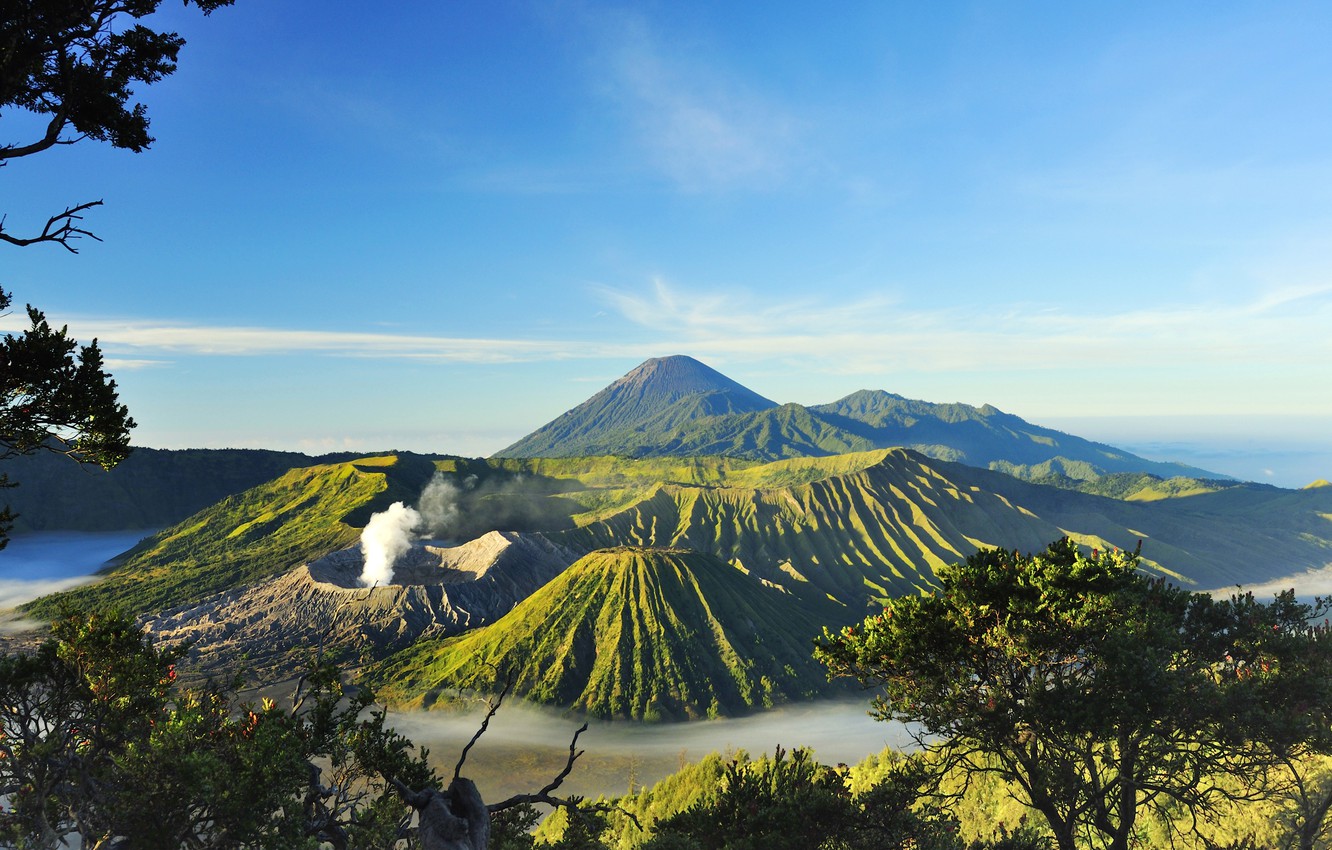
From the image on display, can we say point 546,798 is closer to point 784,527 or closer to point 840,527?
point 784,527

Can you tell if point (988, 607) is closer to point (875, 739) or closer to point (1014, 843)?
point (1014, 843)

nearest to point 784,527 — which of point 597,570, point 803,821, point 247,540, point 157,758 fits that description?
point 597,570

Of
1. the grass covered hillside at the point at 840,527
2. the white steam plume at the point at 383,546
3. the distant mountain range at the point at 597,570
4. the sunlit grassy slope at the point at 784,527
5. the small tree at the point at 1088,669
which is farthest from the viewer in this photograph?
the grass covered hillside at the point at 840,527

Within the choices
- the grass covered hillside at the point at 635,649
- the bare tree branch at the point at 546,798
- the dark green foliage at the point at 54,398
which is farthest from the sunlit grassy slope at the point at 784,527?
the dark green foliage at the point at 54,398

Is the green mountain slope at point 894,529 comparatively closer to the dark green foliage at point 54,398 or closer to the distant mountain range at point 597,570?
the distant mountain range at point 597,570

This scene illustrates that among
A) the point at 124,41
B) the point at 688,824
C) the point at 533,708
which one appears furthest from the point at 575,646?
the point at 124,41
